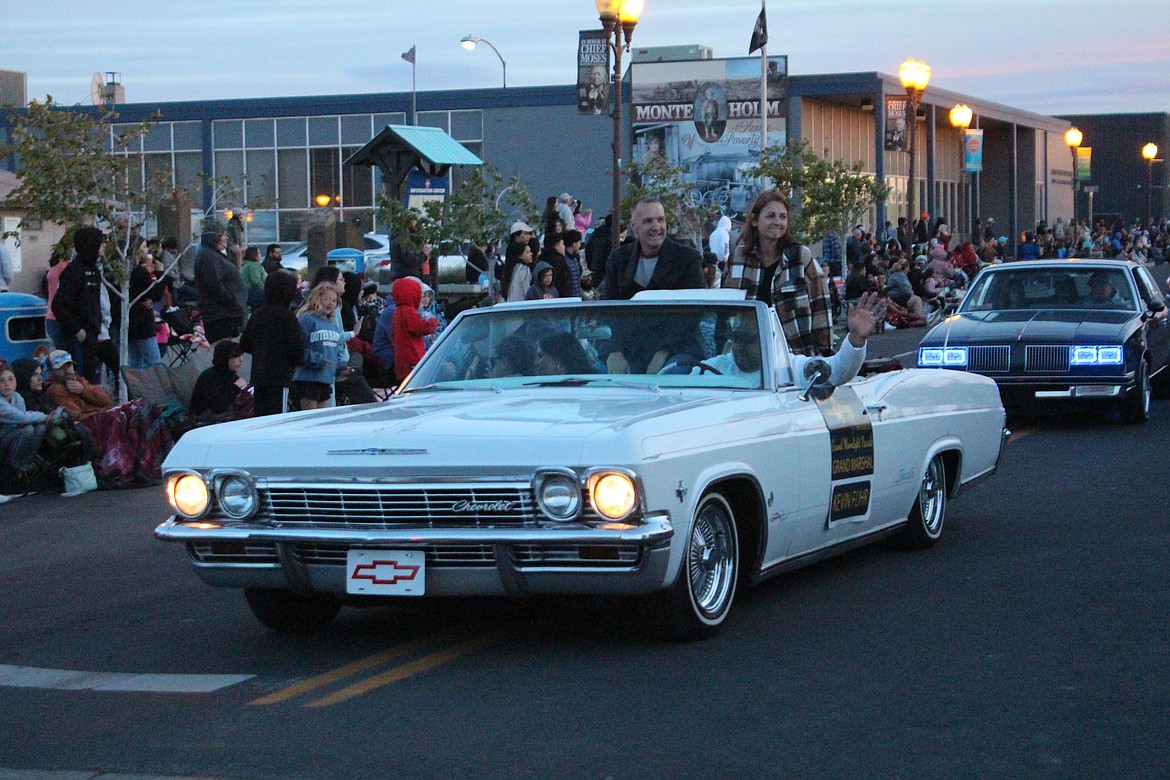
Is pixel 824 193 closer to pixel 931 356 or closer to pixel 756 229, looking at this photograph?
pixel 931 356

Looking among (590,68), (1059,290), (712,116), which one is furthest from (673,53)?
(1059,290)

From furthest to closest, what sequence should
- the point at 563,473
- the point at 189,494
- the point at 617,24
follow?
1. the point at 617,24
2. the point at 189,494
3. the point at 563,473

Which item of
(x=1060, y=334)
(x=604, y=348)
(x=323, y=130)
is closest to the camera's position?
(x=604, y=348)

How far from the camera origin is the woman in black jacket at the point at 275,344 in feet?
40.5

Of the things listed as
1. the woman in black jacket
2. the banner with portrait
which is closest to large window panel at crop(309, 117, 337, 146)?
the banner with portrait

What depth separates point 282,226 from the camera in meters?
54.0

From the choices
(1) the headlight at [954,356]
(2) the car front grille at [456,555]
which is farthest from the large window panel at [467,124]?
(2) the car front grille at [456,555]

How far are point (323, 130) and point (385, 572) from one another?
48652mm

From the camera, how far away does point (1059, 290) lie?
51.5 ft

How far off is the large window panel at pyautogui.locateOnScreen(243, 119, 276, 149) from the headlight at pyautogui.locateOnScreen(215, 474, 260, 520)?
48536 millimetres

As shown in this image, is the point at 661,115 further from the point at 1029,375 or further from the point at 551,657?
the point at 551,657

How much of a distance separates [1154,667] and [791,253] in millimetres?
3713

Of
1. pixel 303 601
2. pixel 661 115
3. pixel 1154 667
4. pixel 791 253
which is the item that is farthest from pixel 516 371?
pixel 661 115

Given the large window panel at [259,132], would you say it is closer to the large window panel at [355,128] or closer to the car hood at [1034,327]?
the large window panel at [355,128]
